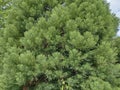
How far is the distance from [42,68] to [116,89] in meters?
1.11

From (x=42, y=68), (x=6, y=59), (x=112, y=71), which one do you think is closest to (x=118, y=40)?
(x=112, y=71)

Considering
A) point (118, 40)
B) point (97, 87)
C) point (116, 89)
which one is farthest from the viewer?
point (118, 40)

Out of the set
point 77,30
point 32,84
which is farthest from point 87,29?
point 32,84

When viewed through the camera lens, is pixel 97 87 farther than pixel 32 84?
No

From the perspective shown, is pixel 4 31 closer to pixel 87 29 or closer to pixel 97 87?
pixel 87 29

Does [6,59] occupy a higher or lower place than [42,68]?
higher

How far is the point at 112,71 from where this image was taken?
3.75m

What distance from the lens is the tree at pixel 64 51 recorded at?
351 centimetres

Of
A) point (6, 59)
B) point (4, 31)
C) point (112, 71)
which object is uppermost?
point (4, 31)

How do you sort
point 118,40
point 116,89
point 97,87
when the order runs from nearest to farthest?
point 97,87
point 116,89
point 118,40

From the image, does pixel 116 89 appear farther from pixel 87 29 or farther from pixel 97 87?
pixel 87 29

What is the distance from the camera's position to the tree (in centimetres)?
351

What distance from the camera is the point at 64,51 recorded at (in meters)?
3.62

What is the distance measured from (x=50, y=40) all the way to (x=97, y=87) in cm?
90
